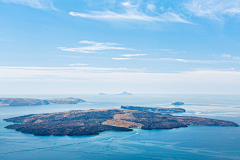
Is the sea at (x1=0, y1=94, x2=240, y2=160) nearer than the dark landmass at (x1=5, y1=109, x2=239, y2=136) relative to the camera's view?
Yes

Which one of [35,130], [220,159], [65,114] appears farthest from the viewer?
[65,114]

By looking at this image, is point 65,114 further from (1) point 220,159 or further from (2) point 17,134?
(1) point 220,159

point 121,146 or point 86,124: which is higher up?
point 86,124

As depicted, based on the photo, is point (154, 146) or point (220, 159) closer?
point (220, 159)

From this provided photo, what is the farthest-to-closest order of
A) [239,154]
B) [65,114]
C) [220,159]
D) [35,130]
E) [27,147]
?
1. [65,114]
2. [35,130]
3. [27,147]
4. [239,154]
5. [220,159]

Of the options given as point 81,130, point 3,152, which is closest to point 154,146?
point 81,130

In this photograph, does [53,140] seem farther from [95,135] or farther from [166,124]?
[166,124]

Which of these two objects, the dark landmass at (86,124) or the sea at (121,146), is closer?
the sea at (121,146)

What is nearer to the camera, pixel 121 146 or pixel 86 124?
pixel 121 146

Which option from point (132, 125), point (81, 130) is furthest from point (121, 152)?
point (132, 125)
